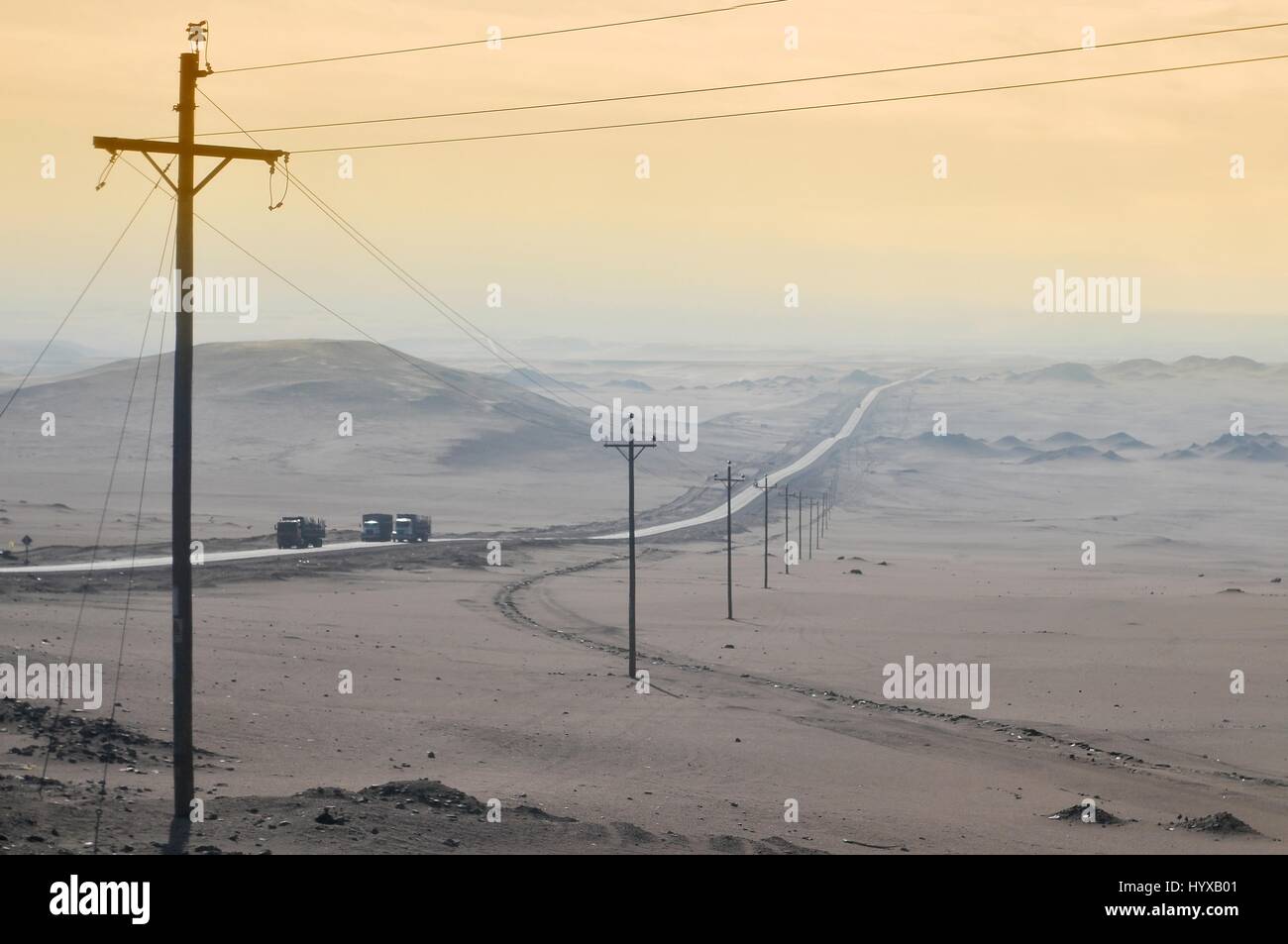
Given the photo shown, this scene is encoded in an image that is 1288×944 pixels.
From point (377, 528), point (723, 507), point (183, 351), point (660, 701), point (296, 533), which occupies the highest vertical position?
point (183, 351)

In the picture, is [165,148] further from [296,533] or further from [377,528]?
[377,528]

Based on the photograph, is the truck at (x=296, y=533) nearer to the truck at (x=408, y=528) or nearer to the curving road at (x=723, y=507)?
the truck at (x=408, y=528)

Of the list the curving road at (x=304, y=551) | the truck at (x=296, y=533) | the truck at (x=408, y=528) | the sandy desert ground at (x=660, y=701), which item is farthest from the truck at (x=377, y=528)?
the truck at (x=296, y=533)

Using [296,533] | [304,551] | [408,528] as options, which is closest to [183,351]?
[304,551]

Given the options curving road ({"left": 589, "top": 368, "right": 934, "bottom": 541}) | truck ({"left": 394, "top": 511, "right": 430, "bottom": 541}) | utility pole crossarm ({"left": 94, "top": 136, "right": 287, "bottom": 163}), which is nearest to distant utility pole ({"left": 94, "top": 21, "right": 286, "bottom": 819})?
utility pole crossarm ({"left": 94, "top": 136, "right": 287, "bottom": 163})

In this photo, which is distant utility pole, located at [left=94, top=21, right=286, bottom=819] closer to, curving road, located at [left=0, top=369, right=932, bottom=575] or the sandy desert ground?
→ the sandy desert ground
